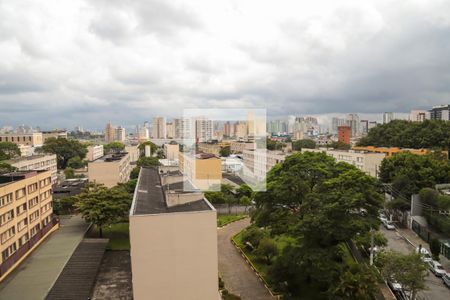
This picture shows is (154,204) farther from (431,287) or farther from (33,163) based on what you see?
(33,163)

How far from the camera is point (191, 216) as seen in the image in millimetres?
9609

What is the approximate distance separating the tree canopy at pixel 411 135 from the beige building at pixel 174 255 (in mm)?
31151

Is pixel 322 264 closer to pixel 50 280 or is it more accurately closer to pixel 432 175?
pixel 50 280

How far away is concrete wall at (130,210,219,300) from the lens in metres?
9.39

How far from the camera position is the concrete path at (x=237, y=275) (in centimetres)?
1253

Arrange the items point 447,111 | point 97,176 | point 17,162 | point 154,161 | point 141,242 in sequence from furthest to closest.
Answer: point 447,111
point 154,161
point 17,162
point 97,176
point 141,242

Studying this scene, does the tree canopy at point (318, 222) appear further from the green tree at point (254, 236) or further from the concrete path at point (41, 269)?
the concrete path at point (41, 269)

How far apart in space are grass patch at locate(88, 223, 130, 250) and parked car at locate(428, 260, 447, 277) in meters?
14.0

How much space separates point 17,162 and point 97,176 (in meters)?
10.2

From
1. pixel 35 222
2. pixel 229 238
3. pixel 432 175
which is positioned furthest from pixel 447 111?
pixel 35 222

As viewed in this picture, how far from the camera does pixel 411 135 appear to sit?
3669 centimetres

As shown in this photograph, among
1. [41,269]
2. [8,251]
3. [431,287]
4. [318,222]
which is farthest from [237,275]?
[8,251]

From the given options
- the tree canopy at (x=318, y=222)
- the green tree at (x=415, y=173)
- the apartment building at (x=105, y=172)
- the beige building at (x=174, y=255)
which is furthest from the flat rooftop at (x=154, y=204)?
the green tree at (x=415, y=173)

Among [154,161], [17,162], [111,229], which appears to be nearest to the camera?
[111,229]
